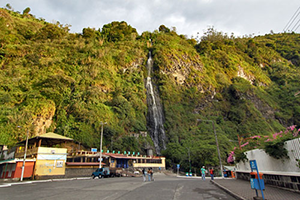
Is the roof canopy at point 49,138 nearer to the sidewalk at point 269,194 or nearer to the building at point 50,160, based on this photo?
the building at point 50,160

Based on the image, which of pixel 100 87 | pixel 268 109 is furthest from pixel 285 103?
pixel 100 87

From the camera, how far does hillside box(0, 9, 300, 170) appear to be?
37.1 metres

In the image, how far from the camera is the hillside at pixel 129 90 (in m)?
37.1

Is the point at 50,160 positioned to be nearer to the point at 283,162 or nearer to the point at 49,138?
the point at 49,138

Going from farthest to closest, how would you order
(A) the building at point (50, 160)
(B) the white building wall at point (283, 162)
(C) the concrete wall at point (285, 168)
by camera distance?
(A) the building at point (50, 160) < (B) the white building wall at point (283, 162) < (C) the concrete wall at point (285, 168)

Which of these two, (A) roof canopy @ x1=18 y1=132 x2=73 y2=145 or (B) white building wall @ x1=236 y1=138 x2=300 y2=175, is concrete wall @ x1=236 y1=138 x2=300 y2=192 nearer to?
(B) white building wall @ x1=236 y1=138 x2=300 y2=175

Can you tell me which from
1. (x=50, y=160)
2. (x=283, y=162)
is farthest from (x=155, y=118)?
(x=283, y=162)

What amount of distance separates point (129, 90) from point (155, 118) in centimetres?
1140

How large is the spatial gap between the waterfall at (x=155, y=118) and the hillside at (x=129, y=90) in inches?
56.3

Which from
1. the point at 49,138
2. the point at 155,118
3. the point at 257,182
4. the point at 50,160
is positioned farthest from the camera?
the point at 155,118

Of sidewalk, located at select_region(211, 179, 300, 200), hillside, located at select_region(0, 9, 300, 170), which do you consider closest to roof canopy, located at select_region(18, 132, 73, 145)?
hillside, located at select_region(0, 9, 300, 170)

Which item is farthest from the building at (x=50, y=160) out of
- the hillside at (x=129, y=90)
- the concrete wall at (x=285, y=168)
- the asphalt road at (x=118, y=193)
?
the concrete wall at (x=285, y=168)

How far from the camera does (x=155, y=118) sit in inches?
2035

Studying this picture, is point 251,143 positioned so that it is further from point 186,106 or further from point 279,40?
point 279,40
